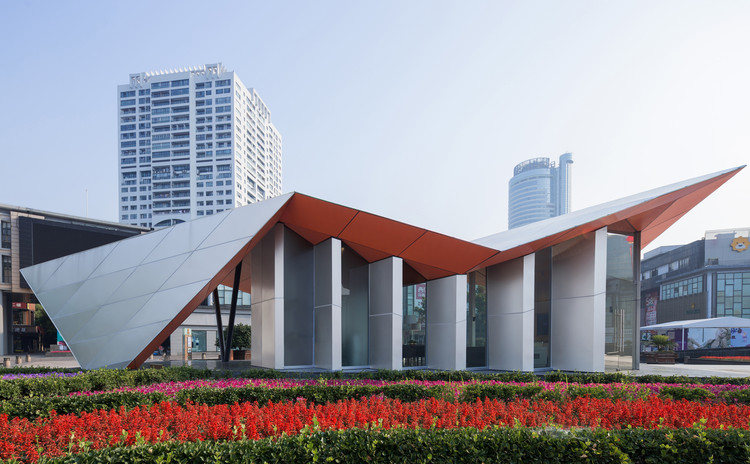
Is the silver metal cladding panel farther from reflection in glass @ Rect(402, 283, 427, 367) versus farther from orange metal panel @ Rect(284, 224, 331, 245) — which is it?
reflection in glass @ Rect(402, 283, 427, 367)

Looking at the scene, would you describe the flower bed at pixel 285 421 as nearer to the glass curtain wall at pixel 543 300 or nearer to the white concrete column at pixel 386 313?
the white concrete column at pixel 386 313

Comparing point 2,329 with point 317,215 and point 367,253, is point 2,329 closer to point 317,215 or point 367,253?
point 367,253

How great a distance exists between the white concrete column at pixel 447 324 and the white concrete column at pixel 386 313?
218 centimetres

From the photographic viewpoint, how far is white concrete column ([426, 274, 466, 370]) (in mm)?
19531

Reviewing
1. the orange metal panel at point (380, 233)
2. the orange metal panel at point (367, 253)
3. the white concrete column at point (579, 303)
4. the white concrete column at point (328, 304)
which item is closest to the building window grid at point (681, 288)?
the white concrete column at point (579, 303)

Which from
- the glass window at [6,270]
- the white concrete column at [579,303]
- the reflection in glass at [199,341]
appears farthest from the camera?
the reflection in glass at [199,341]

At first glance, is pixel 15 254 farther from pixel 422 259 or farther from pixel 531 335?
pixel 531 335

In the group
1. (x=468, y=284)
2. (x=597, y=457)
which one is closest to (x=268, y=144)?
(x=468, y=284)

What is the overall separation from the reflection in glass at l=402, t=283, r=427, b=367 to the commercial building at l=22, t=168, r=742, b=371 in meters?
0.06

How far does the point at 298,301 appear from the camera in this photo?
19.1m

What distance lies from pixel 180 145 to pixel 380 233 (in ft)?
400

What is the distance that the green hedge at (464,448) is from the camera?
492 centimetres

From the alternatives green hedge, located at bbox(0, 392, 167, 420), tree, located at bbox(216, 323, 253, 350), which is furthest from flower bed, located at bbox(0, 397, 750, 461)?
tree, located at bbox(216, 323, 253, 350)

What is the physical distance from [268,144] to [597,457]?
156 metres
